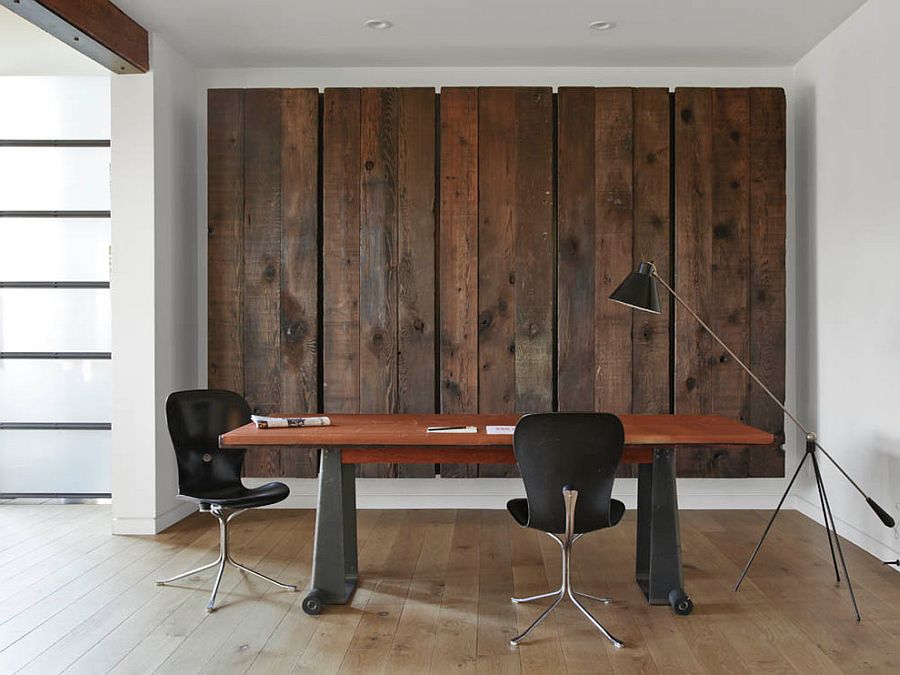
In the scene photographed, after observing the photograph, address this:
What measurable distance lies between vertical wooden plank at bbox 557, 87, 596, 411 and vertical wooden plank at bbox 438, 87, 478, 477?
0.55m

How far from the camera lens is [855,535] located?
4559 mm

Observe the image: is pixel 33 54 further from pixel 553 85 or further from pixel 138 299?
pixel 553 85

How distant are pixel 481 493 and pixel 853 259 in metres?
2.72

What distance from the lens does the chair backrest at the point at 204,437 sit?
155 inches

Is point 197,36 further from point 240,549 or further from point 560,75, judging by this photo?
point 240,549

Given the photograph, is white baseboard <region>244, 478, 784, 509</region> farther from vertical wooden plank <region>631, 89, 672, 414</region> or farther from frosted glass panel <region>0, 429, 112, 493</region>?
frosted glass panel <region>0, 429, 112, 493</region>

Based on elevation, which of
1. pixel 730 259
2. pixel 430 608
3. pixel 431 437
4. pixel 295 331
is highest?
pixel 730 259

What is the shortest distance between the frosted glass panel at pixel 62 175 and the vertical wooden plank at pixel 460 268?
8.11 ft

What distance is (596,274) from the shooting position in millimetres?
5156

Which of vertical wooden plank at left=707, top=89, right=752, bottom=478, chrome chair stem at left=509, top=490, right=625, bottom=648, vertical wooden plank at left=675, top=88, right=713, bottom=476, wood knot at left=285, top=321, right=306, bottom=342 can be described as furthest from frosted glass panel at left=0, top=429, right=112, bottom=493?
vertical wooden plank at left=707, top=89, right=752, bottom=478

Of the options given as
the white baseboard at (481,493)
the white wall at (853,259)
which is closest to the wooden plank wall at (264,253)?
the white baseboard at (481,493)

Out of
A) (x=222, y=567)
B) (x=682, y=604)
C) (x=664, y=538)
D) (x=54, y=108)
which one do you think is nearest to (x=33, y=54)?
(x=54, y=108)

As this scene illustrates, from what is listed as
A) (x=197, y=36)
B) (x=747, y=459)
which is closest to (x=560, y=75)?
(x=197, y=36)

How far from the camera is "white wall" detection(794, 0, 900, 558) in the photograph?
419cm
